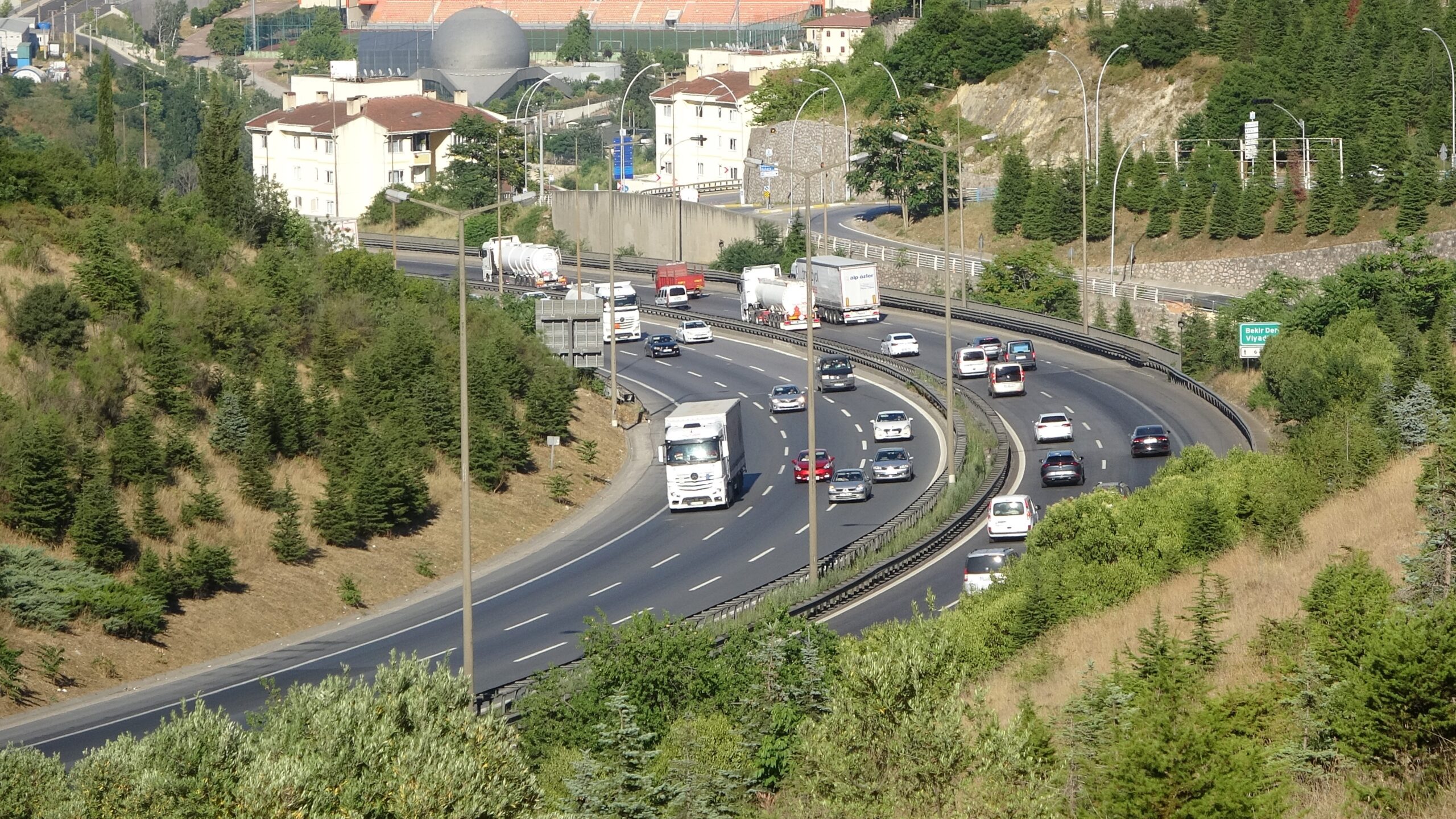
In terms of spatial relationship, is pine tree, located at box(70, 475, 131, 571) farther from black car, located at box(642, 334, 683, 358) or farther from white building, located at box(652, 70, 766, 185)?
white building, located at box(652, 70, 766, 185)

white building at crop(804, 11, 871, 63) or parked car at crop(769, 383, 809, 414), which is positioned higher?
white building at crop(804, 11, 871, 63)

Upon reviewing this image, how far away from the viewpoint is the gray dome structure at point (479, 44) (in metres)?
194

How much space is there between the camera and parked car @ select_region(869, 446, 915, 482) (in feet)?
193

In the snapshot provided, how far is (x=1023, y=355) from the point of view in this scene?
244 ft

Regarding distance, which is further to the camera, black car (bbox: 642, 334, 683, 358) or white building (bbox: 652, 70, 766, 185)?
white building (bbox: 652, 70, 766, 185)

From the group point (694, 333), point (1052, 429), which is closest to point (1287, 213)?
point (694, 333)

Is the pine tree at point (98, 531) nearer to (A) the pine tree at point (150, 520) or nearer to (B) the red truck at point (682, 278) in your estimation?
(A) the pine tree at point (150, 520)

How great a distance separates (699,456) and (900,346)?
24424 millimetres

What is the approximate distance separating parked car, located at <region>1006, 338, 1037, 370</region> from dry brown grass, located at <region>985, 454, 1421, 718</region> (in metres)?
35.0

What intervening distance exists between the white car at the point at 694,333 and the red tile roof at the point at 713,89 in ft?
163

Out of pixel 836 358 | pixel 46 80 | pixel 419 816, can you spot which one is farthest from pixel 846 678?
pixel 46 80

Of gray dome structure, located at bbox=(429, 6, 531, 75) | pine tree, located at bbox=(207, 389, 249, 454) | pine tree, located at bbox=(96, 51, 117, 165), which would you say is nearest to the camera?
pine tree, located at bbox=(207, 389, 249, 454)

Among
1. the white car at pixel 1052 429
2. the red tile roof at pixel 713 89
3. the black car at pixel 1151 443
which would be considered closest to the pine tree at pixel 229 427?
the white car at pixel 1052 429

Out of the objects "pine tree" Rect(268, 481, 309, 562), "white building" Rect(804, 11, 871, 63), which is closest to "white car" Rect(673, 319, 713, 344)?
Answer: "pine tree" Rect(268, 481, 309, 562)
